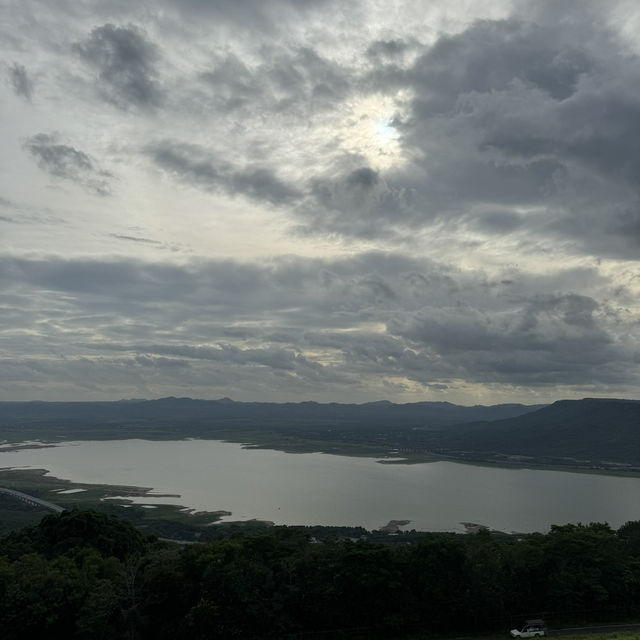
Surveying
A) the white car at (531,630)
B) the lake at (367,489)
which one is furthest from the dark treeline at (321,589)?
the lake at (367,489)

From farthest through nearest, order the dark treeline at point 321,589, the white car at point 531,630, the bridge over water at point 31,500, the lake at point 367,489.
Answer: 1. the bridge over water at point 31,500
2. the lake at point 367,489
3. the dark treeline at point 321,589
4. the white car at point 531,630

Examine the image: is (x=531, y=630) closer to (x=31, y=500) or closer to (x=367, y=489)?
(x=367, y=489)

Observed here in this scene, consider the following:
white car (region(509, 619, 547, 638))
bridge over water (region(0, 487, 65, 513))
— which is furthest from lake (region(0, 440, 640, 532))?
white car (region(509, 619, 547, 638))

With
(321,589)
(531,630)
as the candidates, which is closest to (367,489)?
(321,589)

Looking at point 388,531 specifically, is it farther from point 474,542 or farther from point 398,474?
point 398,474

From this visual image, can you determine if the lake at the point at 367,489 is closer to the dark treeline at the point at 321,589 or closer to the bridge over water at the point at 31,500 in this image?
the bridge over water at the point at 31,500

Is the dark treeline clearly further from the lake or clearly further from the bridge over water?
the bridge over water
